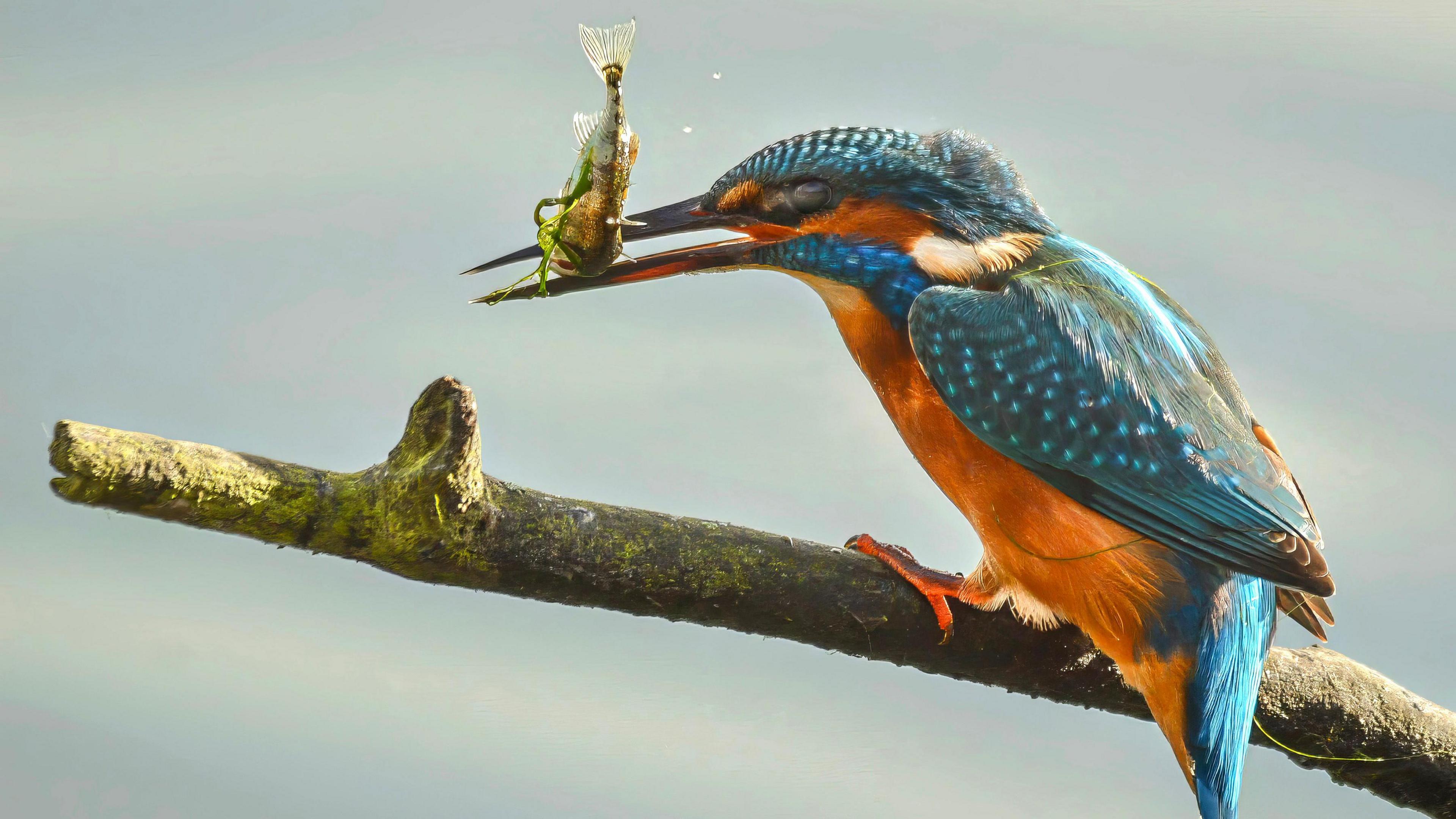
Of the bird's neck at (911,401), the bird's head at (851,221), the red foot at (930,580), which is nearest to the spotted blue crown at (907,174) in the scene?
the bird's head at (851,221)

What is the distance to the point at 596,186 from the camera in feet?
3.99

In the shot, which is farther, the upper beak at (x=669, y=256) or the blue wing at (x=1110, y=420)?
the upper beak at (x=669, y=256)

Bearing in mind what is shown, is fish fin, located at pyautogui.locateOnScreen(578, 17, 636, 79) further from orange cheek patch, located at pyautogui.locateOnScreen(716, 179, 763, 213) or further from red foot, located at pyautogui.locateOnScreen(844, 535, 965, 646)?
red foot, located at pyautogui.locateOnScreen(844, 535, 965, 646)

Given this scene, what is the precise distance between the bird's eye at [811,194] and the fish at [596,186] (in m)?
0.20

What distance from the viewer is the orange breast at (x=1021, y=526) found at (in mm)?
1285

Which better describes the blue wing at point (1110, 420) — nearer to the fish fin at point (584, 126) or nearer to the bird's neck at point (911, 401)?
the bird's neck at point (911, 401)

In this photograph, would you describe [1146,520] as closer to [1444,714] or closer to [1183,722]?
[1183,722]

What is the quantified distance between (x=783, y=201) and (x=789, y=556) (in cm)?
42

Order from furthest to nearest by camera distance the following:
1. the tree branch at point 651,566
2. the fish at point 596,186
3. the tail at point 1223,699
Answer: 1. the tail at point 1223,699
2. the fish at point 596,186
3. the tree branch at point 651,566

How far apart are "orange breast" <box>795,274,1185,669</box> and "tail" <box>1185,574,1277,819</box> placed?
0.07 metres

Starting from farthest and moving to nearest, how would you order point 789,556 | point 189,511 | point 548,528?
point 789,556 → point 548,528 → point 189,511

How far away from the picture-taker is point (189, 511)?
101 cm

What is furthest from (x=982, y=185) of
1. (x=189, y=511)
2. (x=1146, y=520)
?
(x=189, y=511)

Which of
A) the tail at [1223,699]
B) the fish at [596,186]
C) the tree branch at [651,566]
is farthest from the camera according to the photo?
the tail at [1223,699]
